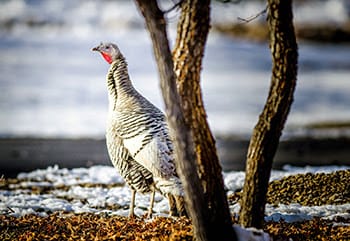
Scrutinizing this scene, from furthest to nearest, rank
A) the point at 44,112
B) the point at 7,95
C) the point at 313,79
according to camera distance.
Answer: the point at 313,79 < the point at 7,95 < the point at 44,112

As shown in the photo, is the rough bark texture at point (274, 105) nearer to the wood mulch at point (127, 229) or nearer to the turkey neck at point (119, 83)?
the wood mulch at point (127, 229)

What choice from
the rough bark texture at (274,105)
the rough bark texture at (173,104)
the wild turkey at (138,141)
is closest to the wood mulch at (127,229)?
the wild turkey at (138,141)

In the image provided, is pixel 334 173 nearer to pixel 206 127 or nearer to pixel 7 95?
pixel 206 127

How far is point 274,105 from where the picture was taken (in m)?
7.43

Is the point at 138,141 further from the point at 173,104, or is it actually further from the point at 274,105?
the point at 173,104

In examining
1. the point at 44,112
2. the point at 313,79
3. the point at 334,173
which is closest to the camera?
the point at 334,173

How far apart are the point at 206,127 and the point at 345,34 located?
3946 centimetres

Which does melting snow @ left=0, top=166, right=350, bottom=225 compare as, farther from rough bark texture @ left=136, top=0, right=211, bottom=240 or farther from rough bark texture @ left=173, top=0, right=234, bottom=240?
rough bark texture @ left=136, top=0, right=211, bottom=240

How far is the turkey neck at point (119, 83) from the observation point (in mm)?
9281

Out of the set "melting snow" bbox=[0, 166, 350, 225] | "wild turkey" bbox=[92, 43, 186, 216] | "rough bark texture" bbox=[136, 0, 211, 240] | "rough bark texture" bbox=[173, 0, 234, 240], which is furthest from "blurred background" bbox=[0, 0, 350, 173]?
"melting snow" bbox=[0, 166, 350, 225]

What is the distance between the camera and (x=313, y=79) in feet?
101

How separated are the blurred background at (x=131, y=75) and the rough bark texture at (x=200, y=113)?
0.94 ft

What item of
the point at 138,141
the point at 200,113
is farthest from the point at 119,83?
the point at 200,113

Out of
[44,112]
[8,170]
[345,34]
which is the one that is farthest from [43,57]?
[8,170]
